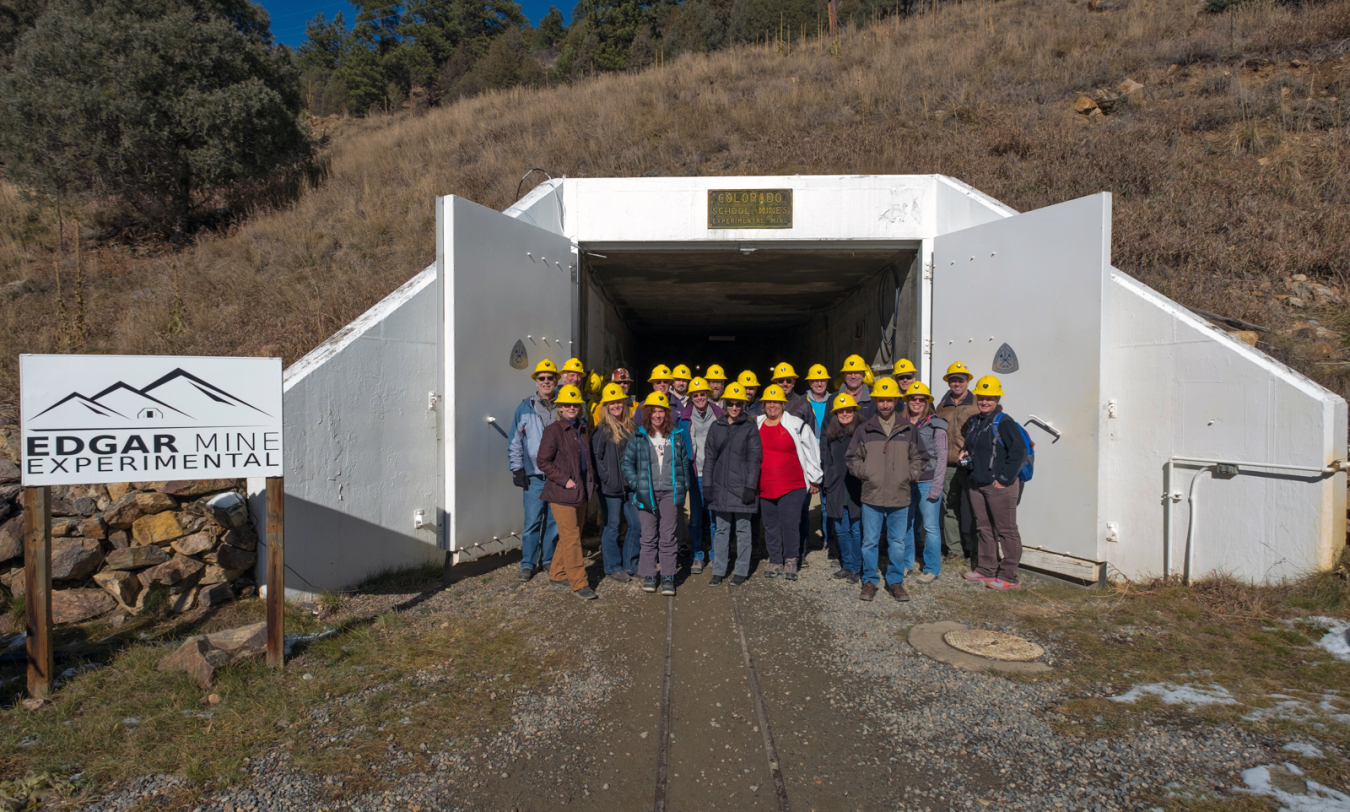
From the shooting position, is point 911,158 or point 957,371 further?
point 911,158

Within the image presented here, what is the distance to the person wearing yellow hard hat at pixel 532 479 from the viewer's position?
600 cm

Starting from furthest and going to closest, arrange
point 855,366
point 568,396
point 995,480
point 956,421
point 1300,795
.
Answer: point 855,366 < point 956,421 < point 995,480 < point 568,396 < point 1300,795

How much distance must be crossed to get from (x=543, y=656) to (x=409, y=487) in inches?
90.0

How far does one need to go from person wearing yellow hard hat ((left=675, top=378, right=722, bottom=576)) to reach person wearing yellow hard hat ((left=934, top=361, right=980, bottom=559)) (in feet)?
7.05

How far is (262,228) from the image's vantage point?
10.8 metres

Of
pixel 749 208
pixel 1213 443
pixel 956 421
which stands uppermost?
pixel 749 208

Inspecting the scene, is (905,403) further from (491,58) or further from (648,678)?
(491,58)

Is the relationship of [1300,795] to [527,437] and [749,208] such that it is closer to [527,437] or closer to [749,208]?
[527,437]

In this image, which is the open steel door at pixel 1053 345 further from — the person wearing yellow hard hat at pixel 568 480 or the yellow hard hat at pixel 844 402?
the person wearing yellow hard hat at pixel 568 480

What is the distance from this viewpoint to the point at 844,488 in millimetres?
6082

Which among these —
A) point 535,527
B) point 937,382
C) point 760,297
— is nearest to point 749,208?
point 937,382

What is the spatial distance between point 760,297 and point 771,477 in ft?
27.4

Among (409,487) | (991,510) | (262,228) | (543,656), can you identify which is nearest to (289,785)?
(543,656)

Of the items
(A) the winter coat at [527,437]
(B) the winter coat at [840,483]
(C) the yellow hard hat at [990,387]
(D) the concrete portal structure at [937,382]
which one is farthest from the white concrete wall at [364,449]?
(C) the yellow hard hat at [990,387]
